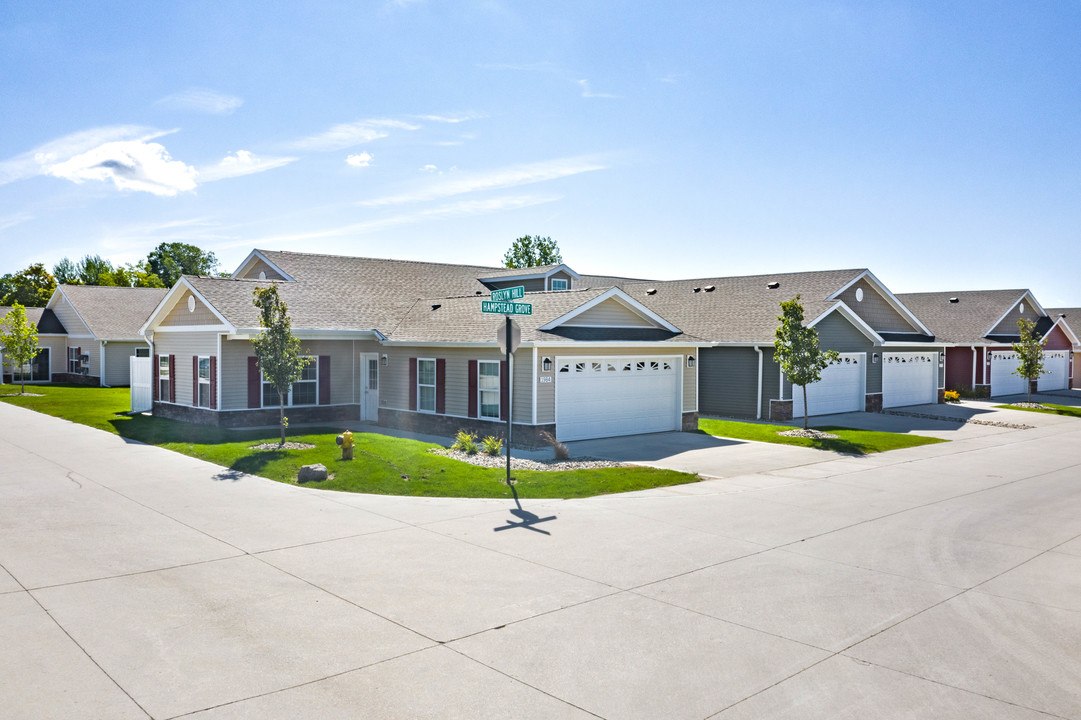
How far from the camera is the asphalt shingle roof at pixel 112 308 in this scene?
136ft

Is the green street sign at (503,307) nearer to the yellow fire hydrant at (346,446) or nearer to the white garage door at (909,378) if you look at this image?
the yellow fire hydrant at (346,446)

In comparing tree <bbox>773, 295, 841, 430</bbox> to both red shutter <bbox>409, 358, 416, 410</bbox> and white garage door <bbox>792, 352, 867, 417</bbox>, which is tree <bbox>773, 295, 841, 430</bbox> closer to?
white garage door <bbox>792, 352, 867, 417</bbox>

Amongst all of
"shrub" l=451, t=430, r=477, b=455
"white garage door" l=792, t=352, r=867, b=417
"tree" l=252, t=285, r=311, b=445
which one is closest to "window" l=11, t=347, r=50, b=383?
"tree" l=252, t=285, r=311, b=445

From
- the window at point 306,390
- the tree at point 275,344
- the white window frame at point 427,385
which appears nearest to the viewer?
the tree at point 275,344

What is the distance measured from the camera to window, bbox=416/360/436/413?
22.9m

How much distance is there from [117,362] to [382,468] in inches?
1325

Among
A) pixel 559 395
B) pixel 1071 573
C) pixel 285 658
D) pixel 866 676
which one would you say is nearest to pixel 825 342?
pixel 559 395

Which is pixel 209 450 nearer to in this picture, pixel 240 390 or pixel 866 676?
pixel 240 390

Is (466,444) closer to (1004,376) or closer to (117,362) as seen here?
(117,362)

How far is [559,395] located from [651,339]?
413 centimetres

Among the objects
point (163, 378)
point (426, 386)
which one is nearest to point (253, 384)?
point (426, 386)

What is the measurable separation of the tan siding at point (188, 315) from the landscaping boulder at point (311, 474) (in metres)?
9.50

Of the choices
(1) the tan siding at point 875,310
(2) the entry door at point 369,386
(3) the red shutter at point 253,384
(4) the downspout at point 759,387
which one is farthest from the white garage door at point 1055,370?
(3) the red shutter at point 253,384

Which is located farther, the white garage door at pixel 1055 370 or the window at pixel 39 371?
the window at pixel 39 371
